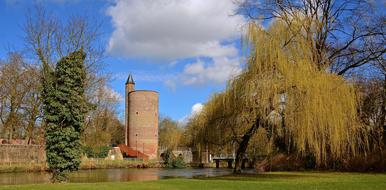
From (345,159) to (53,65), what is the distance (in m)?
13.9

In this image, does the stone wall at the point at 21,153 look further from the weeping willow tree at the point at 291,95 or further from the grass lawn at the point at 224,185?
the grass lawn at the point at 224,185

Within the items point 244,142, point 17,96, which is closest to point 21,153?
point 17,96

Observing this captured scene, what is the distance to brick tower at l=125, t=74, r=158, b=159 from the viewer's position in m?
51.7

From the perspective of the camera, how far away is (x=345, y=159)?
20.2m

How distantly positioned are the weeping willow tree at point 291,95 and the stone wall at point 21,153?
2079 centimetres

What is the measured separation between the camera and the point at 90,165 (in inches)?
1425

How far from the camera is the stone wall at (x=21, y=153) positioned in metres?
32.9

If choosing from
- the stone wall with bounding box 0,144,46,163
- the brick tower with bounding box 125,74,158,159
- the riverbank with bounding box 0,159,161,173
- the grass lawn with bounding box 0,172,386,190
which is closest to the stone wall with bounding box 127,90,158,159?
the brick tower with bounding box 125,74,158,159

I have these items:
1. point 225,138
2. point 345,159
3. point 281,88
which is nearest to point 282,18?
point 281,88

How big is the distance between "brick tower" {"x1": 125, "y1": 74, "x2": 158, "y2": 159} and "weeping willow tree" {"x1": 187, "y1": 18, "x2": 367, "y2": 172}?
114 ft

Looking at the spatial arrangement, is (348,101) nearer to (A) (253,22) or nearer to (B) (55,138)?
(A) (253,22)

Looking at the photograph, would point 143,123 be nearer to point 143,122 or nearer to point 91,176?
point 143,122

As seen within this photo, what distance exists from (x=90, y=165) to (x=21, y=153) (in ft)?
18.3

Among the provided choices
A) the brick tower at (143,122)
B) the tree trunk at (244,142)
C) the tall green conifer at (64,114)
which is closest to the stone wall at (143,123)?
the brick tower at (143,122)
